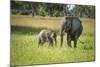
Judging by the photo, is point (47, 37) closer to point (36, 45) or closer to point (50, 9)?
point (36, 45)

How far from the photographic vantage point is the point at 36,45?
2.27 metres

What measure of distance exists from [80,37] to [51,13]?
0.51 metres

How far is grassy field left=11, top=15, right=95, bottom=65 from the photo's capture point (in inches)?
85.4

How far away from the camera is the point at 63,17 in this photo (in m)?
2.41

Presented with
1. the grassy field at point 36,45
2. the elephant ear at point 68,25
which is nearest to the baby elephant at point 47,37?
the grassy field at point 36,45

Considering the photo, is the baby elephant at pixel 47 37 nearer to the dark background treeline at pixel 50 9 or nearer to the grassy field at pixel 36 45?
the grassy field at pixel 36 45

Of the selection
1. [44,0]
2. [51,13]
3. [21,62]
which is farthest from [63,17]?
[21,62]

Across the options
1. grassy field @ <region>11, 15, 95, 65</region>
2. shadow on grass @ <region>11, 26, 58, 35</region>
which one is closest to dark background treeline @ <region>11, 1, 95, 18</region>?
grassy field @ <region>11, 15, 95, 65</region>

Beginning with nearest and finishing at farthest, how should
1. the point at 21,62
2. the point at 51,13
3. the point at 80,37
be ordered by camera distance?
the point at 21,62 → the point at 51,13 → the point at 80,37

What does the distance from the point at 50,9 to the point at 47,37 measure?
1.14 ft

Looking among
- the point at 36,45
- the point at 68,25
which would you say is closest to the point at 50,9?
the point at 68,25

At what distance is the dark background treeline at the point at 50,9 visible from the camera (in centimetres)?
219

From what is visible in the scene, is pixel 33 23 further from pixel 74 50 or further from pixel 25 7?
pixel 74 50

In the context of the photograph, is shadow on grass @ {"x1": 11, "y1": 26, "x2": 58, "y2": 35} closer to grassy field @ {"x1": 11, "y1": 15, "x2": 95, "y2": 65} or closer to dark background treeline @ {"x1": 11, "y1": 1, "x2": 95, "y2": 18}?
grassy field @ {"x1": 11, "y1": 15, "x2": 95, "y2": 65}
